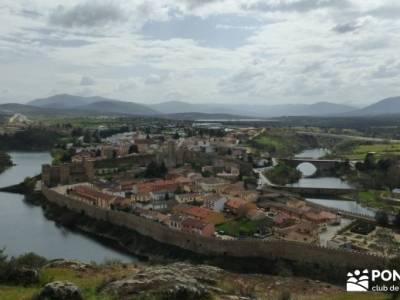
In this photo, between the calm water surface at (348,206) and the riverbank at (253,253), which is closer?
the riverbank at (253,253)

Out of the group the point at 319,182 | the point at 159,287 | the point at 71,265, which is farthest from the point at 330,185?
the point at 159,287

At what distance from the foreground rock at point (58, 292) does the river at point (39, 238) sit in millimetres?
11462

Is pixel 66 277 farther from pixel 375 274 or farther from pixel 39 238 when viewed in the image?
pixel 39 238

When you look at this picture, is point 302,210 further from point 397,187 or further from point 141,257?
point 397,187

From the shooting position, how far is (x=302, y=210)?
76.2ft

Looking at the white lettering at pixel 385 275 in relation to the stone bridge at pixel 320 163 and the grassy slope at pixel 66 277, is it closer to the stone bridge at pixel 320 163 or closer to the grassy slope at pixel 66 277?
the grassy slope at pixel 66 277

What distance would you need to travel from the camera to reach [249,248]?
17.8m

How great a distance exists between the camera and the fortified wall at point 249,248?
15.9 meters

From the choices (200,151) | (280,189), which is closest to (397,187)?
(280,189)

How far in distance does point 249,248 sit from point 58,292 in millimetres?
11864

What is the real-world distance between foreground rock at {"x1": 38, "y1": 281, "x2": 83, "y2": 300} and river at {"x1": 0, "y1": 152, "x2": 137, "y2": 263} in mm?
11462
